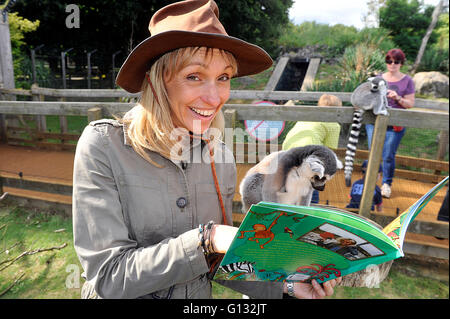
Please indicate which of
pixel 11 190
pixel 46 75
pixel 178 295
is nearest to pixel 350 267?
pixel 178 295

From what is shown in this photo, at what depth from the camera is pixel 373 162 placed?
2424mm

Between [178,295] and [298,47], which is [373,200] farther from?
[298,47]

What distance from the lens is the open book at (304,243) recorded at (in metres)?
0.69

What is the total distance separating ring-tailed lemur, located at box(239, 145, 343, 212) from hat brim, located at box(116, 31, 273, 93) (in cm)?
83

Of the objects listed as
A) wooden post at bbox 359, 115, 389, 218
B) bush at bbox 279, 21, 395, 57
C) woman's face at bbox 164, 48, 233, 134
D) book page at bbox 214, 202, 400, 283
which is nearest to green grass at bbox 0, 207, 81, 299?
woman's face at bbox 164, 48, 233, 134

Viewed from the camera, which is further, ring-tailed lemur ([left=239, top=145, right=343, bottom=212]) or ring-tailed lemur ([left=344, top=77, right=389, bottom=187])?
ring-tailed lemur ([left=344, top=77, right=389, bottom=187])

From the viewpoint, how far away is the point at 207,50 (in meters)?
0.91

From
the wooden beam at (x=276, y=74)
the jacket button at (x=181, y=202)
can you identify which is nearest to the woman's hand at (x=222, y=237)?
the jacket button at (x=181, y=202)

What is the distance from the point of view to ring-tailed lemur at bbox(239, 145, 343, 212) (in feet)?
5.83

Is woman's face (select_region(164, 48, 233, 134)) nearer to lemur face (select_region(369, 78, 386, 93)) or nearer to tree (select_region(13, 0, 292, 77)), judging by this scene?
lemur face (select_region(369, 78, 386, 93))

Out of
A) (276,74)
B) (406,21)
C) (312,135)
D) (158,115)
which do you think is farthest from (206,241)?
(406,21)

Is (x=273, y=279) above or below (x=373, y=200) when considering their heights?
above

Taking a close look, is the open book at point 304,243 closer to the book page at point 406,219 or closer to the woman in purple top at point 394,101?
the book page at point 406,219

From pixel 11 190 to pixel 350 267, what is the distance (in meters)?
3.64
